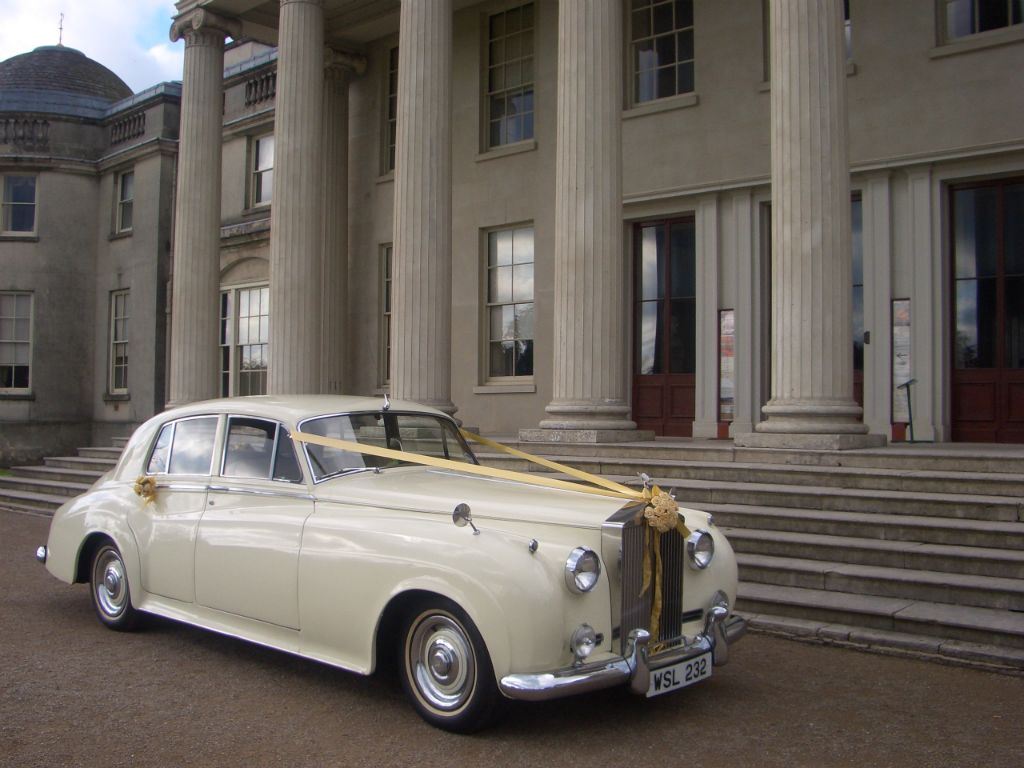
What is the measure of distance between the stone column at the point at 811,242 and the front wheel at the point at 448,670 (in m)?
5.64

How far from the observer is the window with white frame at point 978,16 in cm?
1159

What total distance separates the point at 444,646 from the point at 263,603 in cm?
139

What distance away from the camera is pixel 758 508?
866 centimetres

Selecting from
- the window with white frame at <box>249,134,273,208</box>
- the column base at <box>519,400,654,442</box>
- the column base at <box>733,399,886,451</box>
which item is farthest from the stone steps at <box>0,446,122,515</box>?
the column base at <box>733,399,886,451</box>

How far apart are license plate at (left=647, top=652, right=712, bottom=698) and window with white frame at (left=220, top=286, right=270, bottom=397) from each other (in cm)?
1532

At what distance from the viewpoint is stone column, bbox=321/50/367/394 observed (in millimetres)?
17078

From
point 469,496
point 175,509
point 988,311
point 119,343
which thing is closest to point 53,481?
point 119,343

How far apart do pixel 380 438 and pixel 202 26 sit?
12.6 meters

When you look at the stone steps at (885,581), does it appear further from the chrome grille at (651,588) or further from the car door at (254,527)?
the car door at (254,527)

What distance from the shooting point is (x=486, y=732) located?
15.5 ft

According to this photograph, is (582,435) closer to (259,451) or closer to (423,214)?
(423,214)

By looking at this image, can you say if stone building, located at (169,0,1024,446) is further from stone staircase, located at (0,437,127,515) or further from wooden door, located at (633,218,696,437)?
stone staircase, located at (0,437,127,515)

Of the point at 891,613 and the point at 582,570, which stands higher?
the point at 582,570

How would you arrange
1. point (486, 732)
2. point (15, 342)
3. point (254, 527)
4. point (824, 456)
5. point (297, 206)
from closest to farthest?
1. point (486, 732)
2. point (254, 527)
3. point (824, 456)
4. point (297, 206)
5. point (15, 342)
